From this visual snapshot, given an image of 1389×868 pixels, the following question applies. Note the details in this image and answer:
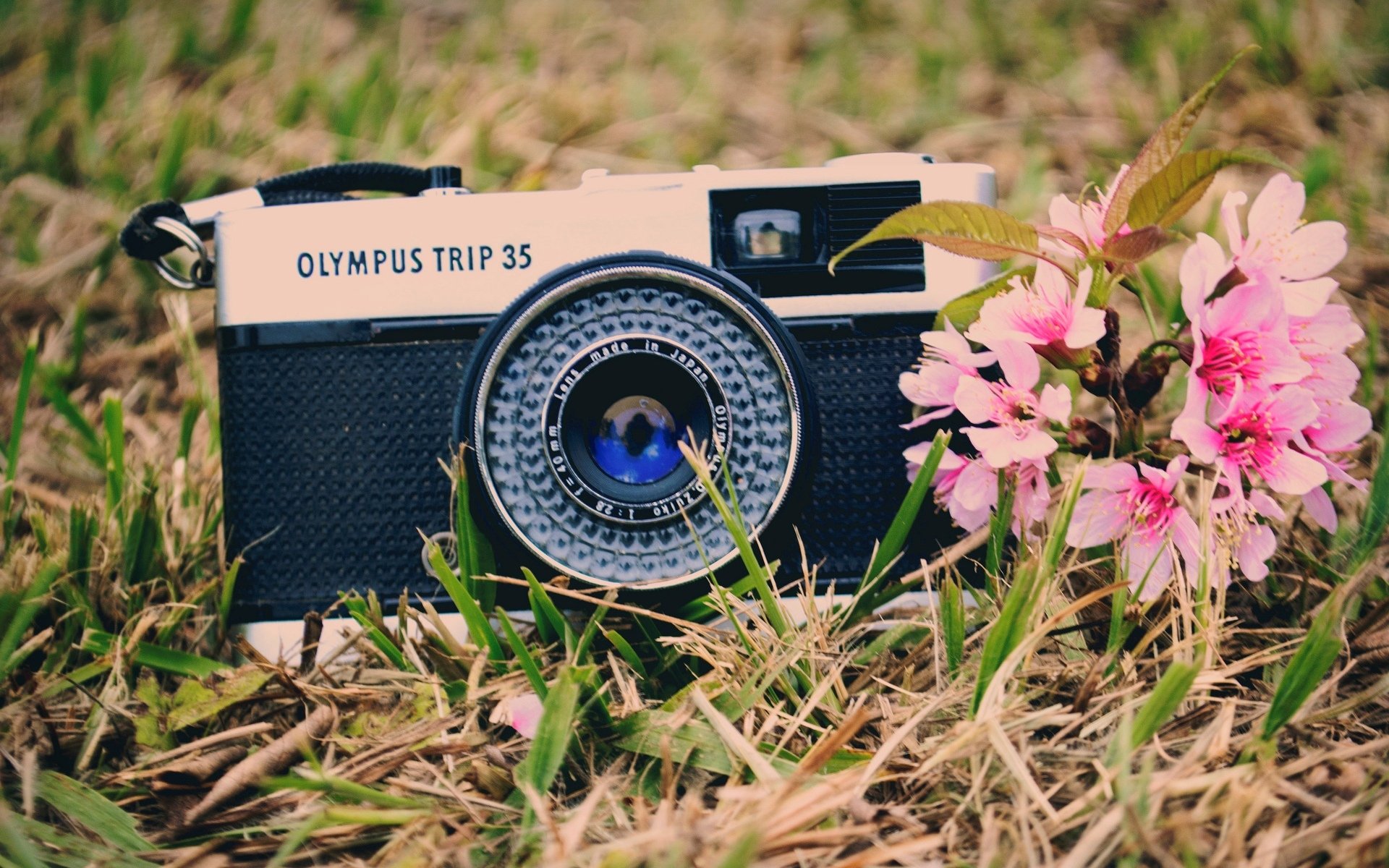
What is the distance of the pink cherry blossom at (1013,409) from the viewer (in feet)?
2.44

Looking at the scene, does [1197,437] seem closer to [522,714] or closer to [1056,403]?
[1056,403]

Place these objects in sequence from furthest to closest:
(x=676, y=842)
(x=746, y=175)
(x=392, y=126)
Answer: (x=392, y=126) < (x=746, y=175) < (x=676, y=842)

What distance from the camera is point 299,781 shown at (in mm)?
662


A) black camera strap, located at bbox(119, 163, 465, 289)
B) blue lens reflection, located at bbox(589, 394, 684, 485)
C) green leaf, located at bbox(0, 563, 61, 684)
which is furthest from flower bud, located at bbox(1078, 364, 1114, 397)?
green leaf, located at bbox(0, 563, 61, 684)

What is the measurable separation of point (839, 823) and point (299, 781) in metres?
0.37

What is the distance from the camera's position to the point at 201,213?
37.8 inches

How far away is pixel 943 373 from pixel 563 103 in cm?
100

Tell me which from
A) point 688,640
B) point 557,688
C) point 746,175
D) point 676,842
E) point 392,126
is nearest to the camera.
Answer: point 676,842

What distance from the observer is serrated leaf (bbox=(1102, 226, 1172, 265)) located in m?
0.71

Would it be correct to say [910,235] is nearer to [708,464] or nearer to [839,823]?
[708,464]

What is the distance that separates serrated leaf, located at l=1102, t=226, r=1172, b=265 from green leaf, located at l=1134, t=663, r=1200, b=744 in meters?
0.29

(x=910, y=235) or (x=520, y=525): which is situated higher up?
(x=910, y=235)

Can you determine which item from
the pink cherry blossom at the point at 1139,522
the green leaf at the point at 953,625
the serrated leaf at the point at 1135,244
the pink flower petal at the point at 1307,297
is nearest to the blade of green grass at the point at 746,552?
the green leaf at the point at 953,625

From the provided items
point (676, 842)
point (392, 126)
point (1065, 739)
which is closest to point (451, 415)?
point (676, 842)
